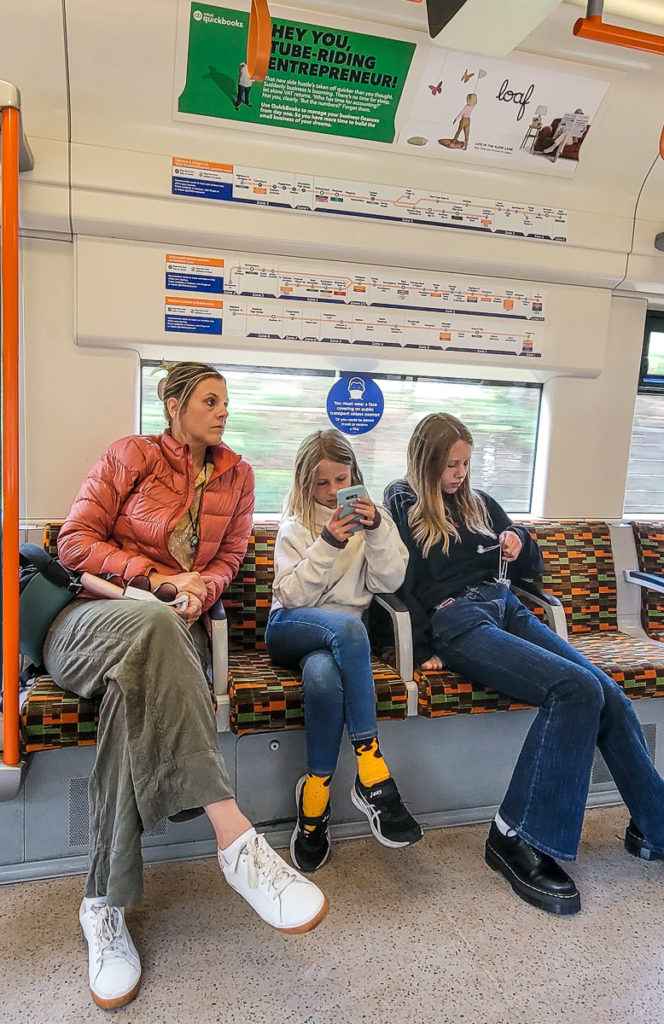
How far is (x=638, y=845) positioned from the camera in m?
2.67

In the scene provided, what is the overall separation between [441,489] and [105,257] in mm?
1660

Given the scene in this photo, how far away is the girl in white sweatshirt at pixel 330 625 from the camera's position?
2.37m

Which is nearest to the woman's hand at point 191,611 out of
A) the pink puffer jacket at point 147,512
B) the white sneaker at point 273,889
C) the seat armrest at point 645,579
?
the pink puffer jacket at point 147,512

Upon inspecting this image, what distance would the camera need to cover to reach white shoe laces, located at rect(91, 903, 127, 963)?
1962mm

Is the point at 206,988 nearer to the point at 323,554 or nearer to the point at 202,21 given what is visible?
the point at 323,554

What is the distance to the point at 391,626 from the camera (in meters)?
2.83

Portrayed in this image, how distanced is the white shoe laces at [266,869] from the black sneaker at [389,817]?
480 millimetres

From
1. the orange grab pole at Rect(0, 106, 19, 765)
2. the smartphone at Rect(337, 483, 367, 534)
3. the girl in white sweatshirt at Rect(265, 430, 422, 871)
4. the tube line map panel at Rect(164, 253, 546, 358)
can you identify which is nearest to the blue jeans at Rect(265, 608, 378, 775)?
the girl in white sweatshirt at Rect(265, 430, 422, 871)

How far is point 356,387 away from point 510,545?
1.11 m

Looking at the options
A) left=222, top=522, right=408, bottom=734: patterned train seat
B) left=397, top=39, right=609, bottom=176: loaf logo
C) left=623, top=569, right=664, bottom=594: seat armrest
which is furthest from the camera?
left=623, top=569, right=664, bottom=594: seat armrest

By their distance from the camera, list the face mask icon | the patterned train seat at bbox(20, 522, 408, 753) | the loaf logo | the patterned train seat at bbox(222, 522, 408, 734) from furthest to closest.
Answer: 1. the face mask icon
2. the loaf logo
3. the patterned train seat at bbox(222, 522, 408, 734)
4. the patterned train seat at bbox(20, 522, 408, 753)

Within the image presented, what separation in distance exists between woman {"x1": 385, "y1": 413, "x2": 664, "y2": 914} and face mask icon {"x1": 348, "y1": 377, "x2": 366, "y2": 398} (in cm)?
50

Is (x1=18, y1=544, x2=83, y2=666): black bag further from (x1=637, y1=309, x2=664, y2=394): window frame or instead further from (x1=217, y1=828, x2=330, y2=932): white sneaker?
(x1=637, y1=309, x2=664, y2=394): window frame

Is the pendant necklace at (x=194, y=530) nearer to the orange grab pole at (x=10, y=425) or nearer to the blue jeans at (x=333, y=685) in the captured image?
the blue jeans at (x=333, y=685)
